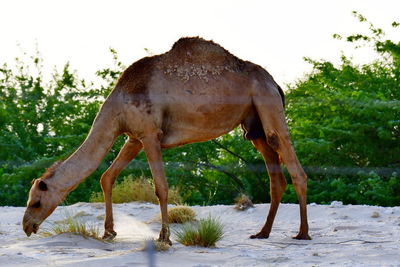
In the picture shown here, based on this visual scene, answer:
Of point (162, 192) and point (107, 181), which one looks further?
point (107, 181)

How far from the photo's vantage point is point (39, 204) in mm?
7973

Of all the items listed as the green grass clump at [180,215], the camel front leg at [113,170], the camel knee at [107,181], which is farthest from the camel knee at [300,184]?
the green grass clump at [180,215]

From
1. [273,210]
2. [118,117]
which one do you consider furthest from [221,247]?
[118,117]

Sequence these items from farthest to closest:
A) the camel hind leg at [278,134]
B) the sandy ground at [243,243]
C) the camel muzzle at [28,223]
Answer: the camel hind leg at [278,134]
the camel muzzle at [28,223]
the sandy ground at [243,243]

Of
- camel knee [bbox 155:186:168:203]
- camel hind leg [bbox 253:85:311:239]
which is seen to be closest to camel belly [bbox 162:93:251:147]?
camel hind leg [bbox 253:85:311:239]

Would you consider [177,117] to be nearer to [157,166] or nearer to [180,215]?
[157,166]

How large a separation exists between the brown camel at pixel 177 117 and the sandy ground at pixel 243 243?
0.47m

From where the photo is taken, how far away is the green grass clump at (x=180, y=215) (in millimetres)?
10984

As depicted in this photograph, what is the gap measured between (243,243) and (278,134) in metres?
1.44

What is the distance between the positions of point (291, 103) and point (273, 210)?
9.76 meters

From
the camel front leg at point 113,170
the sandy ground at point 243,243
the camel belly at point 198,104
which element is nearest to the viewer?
the sandy ground at point 243,243

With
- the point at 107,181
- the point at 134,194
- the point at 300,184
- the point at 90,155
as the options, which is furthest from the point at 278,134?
the point at 134,194

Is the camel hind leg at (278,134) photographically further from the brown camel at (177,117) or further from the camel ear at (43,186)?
the camel ear at (43,186)

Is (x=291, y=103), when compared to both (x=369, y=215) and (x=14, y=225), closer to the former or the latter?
(x=369, y=215)
